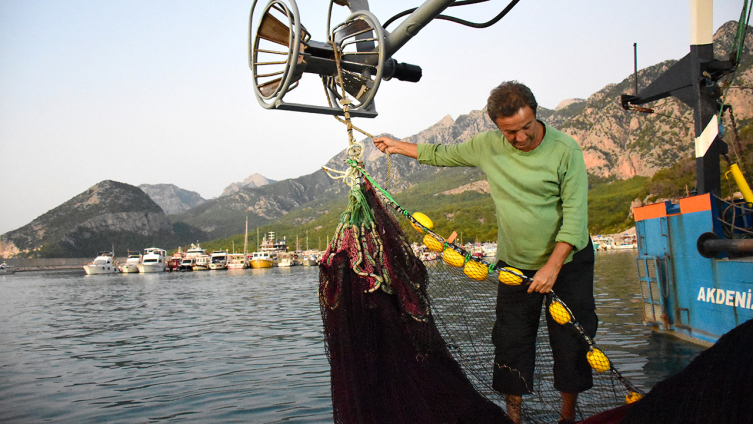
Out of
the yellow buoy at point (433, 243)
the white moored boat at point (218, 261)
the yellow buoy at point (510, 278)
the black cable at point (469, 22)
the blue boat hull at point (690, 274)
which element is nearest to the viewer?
the yellow buoy at point (510, 278)

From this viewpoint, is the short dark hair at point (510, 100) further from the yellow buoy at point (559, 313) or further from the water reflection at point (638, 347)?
the water reflection at point (638, 347)

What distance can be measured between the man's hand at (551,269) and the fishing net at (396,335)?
114mm

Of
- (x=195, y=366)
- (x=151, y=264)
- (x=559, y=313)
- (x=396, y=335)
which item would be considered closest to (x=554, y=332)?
(x=559, y=313)

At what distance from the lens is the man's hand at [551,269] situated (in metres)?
2.76

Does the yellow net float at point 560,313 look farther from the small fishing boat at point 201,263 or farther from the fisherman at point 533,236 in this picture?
the small fishing boat at point 201,263

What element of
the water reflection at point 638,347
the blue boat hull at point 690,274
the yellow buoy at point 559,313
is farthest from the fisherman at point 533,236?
the blue boat hull at point 690,274

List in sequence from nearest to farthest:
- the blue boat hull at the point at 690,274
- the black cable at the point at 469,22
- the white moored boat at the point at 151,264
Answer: the black cable at the point at 469,22, the blue boat hull at the point at 690,274, the white moored boat at the point at 151,264

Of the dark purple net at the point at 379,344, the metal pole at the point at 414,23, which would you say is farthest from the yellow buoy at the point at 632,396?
the metal pole at the point at 414,23

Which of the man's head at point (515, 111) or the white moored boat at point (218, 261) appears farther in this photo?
the white moored boat at point (218, 261)

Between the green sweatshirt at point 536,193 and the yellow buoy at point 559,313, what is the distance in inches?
10.4

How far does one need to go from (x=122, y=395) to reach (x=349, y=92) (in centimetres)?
570

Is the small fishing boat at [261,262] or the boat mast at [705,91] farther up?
the boat mast at [705,91]

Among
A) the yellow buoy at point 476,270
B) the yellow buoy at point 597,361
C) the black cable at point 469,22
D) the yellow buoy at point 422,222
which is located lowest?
the yellow buoy at point 597,361

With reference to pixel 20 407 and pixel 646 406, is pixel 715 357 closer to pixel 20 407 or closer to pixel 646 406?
pixel 646 406
